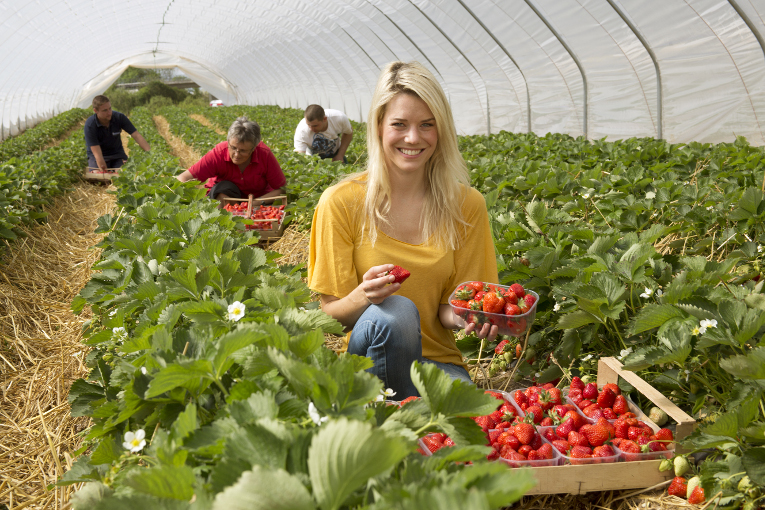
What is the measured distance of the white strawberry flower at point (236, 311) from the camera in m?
1.61

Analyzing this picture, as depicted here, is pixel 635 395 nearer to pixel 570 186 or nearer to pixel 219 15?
pixel 570 186

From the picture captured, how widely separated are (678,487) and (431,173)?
1.55 meters

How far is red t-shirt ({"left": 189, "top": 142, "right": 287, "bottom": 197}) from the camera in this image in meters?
6.24

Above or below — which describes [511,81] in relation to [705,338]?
above

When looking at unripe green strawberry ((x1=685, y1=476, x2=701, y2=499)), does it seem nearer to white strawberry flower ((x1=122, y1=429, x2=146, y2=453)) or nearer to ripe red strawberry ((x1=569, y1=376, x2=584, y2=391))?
ripe red strawberry ((x1=569, y1=376, x2=584, y2=391))

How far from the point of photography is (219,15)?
22.2 m

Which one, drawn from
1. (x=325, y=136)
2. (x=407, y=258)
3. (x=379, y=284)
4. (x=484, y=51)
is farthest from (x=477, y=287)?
(x=484, y=51)

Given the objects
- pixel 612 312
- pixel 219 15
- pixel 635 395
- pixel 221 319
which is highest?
pixel 219 15

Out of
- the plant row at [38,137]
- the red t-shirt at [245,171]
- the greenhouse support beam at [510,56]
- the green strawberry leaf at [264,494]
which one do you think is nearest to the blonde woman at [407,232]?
the green strawberry leaf at [264,494]

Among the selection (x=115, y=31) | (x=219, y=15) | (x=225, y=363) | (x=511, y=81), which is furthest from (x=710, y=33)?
(x=115, y=31)

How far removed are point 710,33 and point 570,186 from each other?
5365 mm

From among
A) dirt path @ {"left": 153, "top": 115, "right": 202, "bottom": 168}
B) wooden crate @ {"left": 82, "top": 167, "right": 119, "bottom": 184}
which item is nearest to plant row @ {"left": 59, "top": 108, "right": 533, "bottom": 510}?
wooden crate @ {"left": 82, "top": 167, "right": 119, "bottom": 184}

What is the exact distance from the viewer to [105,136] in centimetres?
1012

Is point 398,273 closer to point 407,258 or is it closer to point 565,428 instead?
point 407,258
